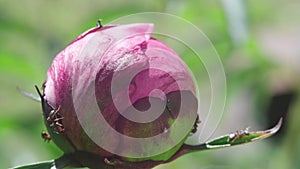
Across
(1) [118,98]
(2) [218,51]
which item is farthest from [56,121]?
(2) [218,51]

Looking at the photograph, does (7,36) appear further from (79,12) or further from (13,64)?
(79,12)

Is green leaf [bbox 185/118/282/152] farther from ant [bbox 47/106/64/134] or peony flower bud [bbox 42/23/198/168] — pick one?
ant [bbox 47/106/64/134]

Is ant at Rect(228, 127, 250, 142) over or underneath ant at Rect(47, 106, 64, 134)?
underneath

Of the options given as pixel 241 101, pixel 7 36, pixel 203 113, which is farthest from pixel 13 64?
pixel 241 101

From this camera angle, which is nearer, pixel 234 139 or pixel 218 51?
pixel 234 139

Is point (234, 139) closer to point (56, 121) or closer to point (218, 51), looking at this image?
point (56, 121)

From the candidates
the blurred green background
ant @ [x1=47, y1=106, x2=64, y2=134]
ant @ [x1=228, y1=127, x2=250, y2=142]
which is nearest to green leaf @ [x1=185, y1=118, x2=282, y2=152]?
ant @ [x1=228, y1=127, x2=250, y2=142]

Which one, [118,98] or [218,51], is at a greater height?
[118,98]

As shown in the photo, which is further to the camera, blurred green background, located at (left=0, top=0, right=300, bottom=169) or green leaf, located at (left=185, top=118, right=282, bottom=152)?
blurred green background, located at (left=0, top=0, right=300, bottom=169)
